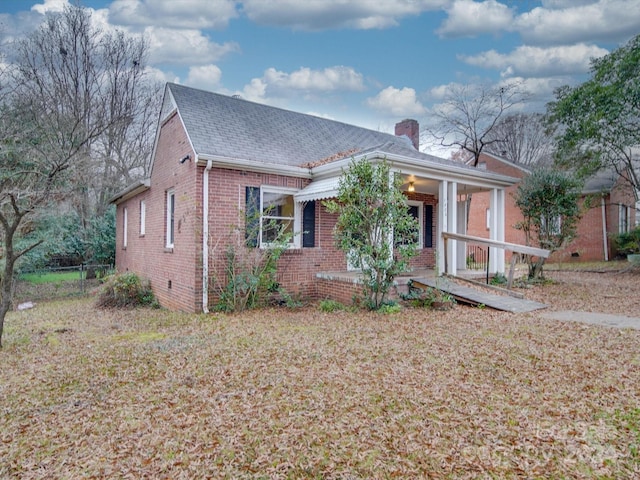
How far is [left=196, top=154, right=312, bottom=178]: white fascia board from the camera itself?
8.02m

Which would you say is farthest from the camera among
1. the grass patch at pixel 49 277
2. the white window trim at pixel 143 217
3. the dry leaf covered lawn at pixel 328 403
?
the grass patch at pixel 49 277

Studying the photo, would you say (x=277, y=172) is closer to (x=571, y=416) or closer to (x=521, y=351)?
(x=521, y=351)

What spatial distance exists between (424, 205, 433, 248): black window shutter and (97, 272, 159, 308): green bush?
8294 mm

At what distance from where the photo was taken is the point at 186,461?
2635 millimetres

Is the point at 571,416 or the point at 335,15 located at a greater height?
the point at 335,15

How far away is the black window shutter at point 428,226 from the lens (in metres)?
12.5

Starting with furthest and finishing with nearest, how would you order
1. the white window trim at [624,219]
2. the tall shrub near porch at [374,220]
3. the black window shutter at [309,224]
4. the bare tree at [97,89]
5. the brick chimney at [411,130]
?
the white window trim at [624,219], the brick chimney at [411,130], the bare tree at [97,89], the black window shutter at [309,224], the tall shrub near porch at [374,220]

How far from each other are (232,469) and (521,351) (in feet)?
12.9

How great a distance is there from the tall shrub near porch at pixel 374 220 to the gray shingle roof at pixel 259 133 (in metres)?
1.18

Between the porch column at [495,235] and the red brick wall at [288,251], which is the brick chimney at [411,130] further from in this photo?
the red brick wall at [288,251]

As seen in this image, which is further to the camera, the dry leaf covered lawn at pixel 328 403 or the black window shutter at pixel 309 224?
the black window shutter at pixel 309 224

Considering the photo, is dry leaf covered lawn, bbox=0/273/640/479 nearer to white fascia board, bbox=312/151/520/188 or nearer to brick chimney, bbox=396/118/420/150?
white fascia board, bbox=312/151/520/188

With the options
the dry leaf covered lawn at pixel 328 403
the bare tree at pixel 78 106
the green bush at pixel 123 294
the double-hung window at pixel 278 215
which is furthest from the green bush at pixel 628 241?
the bare tree at pixel 78 106

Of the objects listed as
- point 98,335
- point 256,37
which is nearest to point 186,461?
point 98,335
